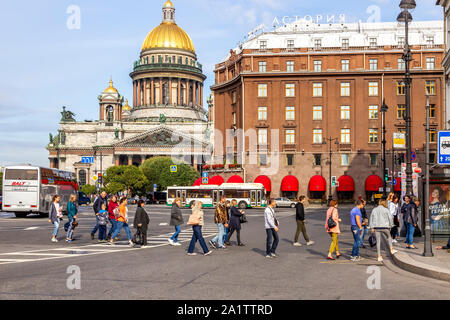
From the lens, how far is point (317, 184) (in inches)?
2653

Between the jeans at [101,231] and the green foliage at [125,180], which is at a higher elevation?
the green foliage at [125,180]

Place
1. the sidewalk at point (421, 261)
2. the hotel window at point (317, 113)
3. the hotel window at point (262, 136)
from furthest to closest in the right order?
the hotel window at point (262, 136)
the hotel window at point (317, 113)
the sidewalk at point (421, 261)

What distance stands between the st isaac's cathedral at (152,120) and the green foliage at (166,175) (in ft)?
69.0

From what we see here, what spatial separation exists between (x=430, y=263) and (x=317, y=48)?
56895 mm

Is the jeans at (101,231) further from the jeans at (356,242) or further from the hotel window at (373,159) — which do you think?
the hotel window at (373,159)

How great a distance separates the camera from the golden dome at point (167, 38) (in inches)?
6038

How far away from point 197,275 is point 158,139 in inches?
4877

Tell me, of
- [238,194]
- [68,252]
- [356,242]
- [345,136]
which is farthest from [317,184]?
[356,242]

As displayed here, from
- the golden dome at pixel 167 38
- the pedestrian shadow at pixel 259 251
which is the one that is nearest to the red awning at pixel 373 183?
the pedestrian shadow at pixel 259 251

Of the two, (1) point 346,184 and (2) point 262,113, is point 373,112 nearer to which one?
(1) point 346,184

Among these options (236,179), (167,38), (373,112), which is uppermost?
(167,38)

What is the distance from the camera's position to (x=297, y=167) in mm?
69000

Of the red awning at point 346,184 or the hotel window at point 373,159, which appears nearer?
the red awning at point 346,184
